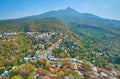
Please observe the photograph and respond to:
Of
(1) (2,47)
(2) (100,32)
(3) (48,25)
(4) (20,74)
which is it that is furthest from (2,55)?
(2) (100,32)

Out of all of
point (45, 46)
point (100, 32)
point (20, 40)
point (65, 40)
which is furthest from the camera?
point (100, 32)

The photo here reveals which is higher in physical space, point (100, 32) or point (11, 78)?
point (11, 78)

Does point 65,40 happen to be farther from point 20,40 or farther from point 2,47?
point 2,47

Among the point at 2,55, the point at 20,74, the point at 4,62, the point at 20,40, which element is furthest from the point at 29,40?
the point at 20,74

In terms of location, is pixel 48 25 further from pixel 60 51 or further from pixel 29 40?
pixel 60 51

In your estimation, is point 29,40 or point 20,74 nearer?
point 20,74

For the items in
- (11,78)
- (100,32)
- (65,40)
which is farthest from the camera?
(100,32)

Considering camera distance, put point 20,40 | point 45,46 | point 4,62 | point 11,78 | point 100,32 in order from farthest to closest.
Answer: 1. point 100,32
2. point 20,40
3. point 45,46
4. point 4,62
5. point 11,78

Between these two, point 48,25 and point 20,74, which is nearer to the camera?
point 20,74

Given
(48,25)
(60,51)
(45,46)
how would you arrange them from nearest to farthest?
(60,51) → (45,46) → (48,25)
